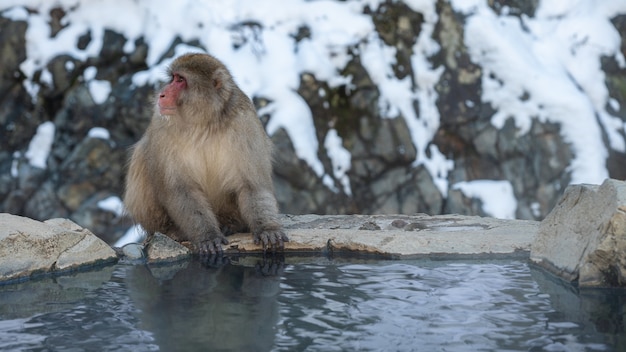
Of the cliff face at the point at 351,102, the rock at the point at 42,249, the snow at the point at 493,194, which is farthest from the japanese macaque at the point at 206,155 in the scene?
the snow at the point at 493,194

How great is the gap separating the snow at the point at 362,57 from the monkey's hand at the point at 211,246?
607cm

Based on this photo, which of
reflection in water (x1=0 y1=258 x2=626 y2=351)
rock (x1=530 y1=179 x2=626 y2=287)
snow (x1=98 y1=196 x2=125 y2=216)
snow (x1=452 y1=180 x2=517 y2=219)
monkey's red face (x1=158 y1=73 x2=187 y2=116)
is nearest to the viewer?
reflection in water (x1=0 y1=258 x2=626 y2=351)

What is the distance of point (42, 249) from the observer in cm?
329

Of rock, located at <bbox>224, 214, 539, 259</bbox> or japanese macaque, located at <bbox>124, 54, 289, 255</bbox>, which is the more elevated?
japanese macaque, located at <bbox>124, 54, 289, 255</bbox>

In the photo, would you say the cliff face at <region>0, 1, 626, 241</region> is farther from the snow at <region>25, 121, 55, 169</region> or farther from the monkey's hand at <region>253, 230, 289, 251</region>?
the monkey's hand at <region>253, 230, 289, 251</region>

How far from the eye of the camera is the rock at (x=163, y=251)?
11.6 feet

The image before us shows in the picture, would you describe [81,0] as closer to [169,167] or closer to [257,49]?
[257,49]

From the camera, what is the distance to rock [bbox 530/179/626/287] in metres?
2.76

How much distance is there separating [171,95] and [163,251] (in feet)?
2.52

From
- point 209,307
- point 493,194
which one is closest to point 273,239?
point 209,307

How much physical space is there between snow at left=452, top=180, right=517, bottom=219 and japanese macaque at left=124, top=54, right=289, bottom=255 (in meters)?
6.22

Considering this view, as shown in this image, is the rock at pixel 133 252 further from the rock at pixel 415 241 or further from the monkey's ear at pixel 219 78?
the monkey's ear at pixel 219 78

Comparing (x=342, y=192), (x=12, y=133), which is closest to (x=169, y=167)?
(x=342, y=192)

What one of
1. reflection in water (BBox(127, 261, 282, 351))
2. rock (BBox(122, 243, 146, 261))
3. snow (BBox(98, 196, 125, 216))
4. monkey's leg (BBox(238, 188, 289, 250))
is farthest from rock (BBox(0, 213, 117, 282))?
snow (BBox(98, 196, 125, 216))
